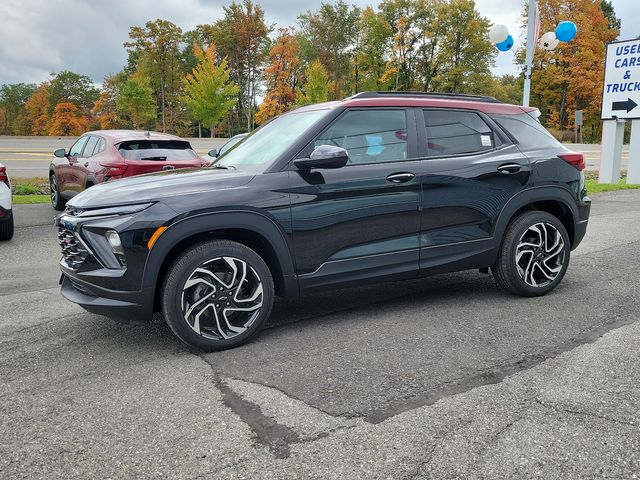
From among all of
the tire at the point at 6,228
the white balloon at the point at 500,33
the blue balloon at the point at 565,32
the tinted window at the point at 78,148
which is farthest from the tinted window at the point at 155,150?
the blue balloon at the point at 565,32

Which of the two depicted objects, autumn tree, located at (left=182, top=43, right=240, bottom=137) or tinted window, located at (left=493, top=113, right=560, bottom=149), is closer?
tinted window, located at (left=493, top=113, right=560, bottom=149)

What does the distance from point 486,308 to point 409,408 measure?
205 cm

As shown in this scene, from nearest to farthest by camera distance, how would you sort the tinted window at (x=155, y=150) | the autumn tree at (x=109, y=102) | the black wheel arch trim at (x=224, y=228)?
the black wheel arch trim at (x=224, y=228) < the tinted window at (x=155, y=150) < the autumn tree at (x=109, y=102)

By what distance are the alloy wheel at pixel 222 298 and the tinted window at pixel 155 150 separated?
591cm

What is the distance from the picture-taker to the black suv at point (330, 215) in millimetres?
3703

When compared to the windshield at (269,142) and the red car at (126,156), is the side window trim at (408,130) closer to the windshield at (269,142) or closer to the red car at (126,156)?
the windshield at (269,142)

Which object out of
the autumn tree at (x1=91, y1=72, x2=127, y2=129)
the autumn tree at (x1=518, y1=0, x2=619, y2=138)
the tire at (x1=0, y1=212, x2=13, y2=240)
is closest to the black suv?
the tire at (x1=0, y1=212, x2=13, y2=240)

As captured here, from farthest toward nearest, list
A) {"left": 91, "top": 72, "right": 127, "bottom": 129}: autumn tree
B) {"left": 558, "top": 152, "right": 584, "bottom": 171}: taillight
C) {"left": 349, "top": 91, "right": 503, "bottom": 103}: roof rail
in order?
{"left": 91, "top": 72, "right": 127, "bottom": 129}: autumn tree → {"left": 558, "top": 152, "right": 584, "bottom": 171}: taillight → {"left": 349, "top": 91, "right": 503, "bottom": 103}: roof rail

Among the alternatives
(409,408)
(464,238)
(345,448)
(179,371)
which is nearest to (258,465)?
(345,448)

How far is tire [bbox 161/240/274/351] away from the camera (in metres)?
3.71

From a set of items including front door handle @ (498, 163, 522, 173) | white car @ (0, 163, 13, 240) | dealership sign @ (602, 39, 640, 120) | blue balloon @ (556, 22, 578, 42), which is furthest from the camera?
dealership sign @ (602, 39, 640, 120)

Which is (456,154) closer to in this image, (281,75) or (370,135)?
(370,135)

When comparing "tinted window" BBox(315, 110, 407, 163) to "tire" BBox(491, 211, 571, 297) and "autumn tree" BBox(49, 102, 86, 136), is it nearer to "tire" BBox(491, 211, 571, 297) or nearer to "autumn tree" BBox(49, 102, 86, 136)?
"tire" BBox(491, 211, 571, 297)

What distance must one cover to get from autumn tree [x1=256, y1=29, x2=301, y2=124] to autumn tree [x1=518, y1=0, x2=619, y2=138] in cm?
2364
